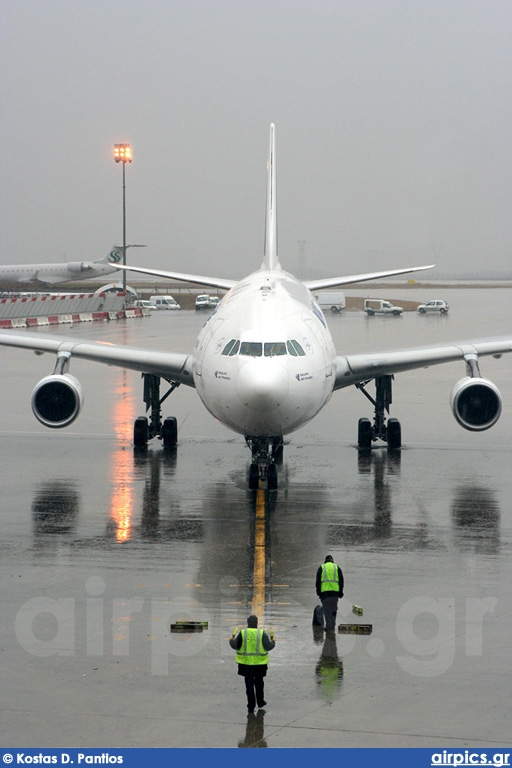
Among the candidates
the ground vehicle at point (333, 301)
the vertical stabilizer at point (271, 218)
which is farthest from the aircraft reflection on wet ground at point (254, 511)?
the ground vehicle at point (333, 301)

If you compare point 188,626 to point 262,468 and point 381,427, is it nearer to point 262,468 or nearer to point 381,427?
point 262,468

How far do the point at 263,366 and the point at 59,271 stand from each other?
11769cm

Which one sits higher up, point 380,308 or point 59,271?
point 59,271

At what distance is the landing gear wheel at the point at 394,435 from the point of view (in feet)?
83.9

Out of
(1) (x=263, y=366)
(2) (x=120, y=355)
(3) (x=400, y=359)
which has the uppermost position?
(2) (x=120, y=355)

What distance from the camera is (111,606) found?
13.5 metres

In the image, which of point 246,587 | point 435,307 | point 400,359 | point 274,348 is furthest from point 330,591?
point 435,307

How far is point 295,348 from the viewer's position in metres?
19.9

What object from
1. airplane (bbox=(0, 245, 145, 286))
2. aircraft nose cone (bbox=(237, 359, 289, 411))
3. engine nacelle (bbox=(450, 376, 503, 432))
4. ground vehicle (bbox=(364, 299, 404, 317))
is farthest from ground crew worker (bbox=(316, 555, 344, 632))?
airplane (bbox=(0, 245, 145, 286))

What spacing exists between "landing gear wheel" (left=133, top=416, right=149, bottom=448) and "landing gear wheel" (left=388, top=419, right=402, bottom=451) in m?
6.17

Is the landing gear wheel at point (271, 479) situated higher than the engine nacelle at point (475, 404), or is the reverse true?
the engine nacelle at point (475, 404)

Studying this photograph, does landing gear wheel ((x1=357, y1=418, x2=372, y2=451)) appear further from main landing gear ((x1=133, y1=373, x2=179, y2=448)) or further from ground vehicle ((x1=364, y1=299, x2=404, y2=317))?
ground vehicle ((x1=364, y1=299, x2=404, y2=317))

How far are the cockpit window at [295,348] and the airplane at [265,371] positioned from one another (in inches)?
1.0

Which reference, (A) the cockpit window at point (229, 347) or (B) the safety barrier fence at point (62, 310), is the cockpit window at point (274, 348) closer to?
(A) the cockpit window at point (229, 347)
